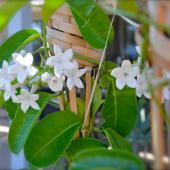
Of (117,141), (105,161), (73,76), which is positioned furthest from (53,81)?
(105,161)

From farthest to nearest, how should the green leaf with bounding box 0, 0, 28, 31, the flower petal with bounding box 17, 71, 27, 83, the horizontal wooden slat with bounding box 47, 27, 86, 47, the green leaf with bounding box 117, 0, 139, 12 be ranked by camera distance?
1. the horizontal wooden slat with bounding box 47, 27, 86, 47
2. the flower petal with bounding box 17, 71, 27, 83
3. the green leaf with bounding box 0, 0, 28, 31
4. the green leaf with bounding box 117, 0, 139, 12

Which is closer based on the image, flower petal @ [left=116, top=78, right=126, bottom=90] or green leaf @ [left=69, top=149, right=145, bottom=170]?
green leaf @ [left=69, top=149, right=145, bottom=170]

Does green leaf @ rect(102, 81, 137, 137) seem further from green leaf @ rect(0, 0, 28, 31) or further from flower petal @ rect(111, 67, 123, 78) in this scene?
green leaf @ rect(0, 0, 28, 31)

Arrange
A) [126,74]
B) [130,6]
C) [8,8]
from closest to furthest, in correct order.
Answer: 1. [130,6]
2. [8,8]
3. [126,74]

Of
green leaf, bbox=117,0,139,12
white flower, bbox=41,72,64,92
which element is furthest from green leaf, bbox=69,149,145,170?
white flower, bbox=41,72,64,92

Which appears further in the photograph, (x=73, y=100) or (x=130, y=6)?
(x=73, y=100)

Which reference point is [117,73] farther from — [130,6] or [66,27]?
[130,6]

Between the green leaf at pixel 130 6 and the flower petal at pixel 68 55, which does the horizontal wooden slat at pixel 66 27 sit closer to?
the flower petal at pixel 68 55
